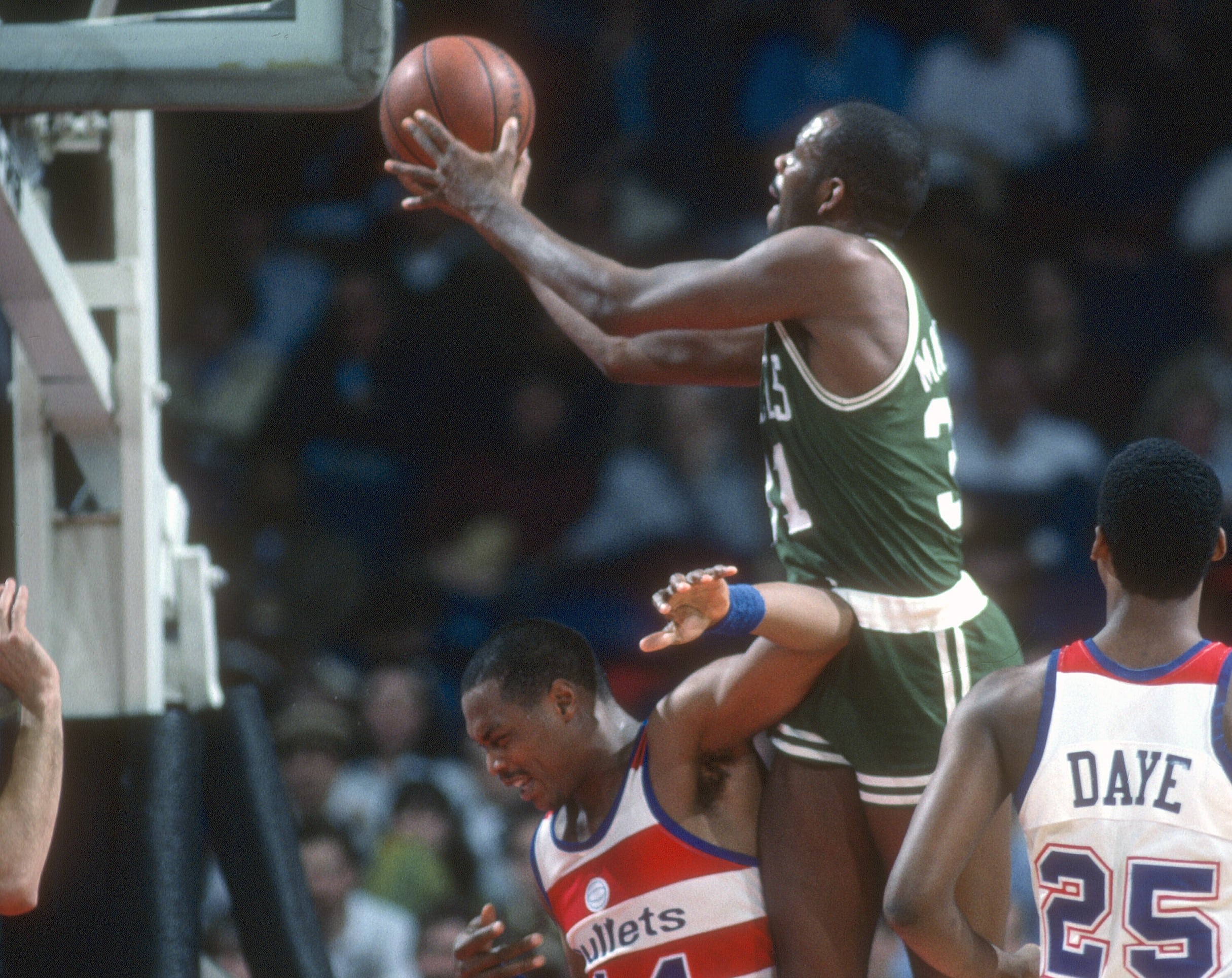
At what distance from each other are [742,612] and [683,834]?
0.58 metres

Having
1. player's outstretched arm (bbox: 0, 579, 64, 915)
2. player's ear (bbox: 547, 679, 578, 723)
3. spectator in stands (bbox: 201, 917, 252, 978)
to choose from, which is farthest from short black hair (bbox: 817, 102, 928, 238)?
spectator in stands (bbox: 201, 917, 252, 978)

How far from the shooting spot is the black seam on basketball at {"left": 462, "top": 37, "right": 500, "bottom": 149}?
3.53 metres

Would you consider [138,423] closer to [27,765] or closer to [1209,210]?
[27,765]

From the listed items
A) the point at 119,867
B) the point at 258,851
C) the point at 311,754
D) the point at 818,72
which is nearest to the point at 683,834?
the point at 258,851

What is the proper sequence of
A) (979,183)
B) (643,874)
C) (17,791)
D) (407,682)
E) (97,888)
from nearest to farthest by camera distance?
(17,791), (643,874), (97,888), (407,682), (979,183)

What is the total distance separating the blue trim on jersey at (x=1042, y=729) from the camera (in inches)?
95.7

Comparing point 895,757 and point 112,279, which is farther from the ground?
point 112,279

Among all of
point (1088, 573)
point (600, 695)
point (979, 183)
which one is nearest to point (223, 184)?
point (979, 183)

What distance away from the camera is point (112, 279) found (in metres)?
4.14

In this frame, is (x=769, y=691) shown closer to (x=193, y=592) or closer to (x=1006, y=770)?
(x=1006, y=770)

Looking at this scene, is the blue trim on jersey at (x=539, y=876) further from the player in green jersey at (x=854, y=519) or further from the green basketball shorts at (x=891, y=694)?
the green basketball shorts at (x=891, y=694)

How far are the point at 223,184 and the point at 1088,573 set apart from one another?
14.7ft

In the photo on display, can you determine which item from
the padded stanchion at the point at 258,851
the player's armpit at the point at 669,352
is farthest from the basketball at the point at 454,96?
the padded stanchion at the point at 258,851

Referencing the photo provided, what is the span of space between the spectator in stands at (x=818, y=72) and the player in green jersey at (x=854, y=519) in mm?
4611
